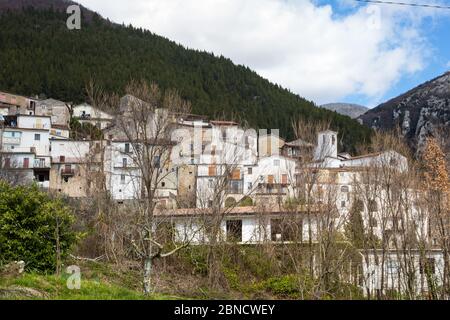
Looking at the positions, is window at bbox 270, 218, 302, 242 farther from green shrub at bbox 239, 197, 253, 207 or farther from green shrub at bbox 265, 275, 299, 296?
green shrub at bbox 239, 197, 253, 207

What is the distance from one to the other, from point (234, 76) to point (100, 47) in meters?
27.1

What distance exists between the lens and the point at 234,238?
2516 cm

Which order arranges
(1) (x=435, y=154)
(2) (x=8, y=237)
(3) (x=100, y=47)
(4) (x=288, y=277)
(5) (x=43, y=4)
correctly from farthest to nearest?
(5) (x=43, y=4)
(3) (x=100, y=47)
(4) (x=288, y=277)
(1) (x=435, y=154)
(2) (x=8, y=237)

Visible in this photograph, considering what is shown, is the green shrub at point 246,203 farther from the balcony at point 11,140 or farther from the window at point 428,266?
the balcony at point 11,140

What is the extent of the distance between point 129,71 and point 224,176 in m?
63.6

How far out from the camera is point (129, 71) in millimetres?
85125

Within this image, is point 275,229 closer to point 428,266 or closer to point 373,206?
point 373,206

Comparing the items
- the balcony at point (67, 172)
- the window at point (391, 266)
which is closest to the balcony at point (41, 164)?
the balcony at point (67, 172)

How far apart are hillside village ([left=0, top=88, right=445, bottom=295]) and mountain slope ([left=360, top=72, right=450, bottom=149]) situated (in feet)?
80.9

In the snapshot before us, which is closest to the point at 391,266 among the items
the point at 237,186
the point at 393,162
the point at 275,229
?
the point at 393,162

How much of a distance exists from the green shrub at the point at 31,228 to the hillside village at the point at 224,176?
5.56 meters

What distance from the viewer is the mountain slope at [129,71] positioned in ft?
261
